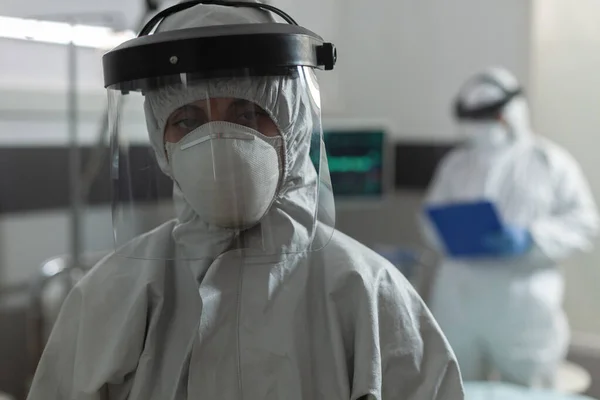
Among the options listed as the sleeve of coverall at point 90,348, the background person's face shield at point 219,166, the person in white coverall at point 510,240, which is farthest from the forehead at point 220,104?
the person in white coverall at point 510,240

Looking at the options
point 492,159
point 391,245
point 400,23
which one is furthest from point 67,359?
point 400,23

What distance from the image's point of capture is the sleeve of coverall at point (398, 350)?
794 mm

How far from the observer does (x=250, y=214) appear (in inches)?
32.5

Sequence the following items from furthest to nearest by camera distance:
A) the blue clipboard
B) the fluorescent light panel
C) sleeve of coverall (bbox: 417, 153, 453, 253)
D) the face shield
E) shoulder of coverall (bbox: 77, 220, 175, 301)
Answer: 1. sleeve of coverall (bbox: 417, 153, 453, 253)
2. the blue clipboard
3. the fluorescent light panel
4. shoulder of coverall (bbox: 77, 220, 175, 301)
5. the face shield

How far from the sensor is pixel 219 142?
791mm

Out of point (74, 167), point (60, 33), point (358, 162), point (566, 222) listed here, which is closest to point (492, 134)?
point (566, 222)

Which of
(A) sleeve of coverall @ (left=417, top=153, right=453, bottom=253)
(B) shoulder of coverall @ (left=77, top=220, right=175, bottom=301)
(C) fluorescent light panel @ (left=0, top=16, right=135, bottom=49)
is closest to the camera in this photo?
(B) shoulder of coverall @ (left=77, top=220, right=175, bottom=301)

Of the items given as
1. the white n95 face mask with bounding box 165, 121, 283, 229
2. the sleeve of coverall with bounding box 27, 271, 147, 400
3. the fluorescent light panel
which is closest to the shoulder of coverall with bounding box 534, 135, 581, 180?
the fluorescent light panel

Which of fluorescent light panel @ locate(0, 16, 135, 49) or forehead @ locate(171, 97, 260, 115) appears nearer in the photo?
forehead @ locate(171, 97, 260, 115)

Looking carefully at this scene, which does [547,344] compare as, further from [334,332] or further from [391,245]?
[334,332]

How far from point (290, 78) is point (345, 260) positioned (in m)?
0.24

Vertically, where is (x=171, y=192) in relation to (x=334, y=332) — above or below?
above

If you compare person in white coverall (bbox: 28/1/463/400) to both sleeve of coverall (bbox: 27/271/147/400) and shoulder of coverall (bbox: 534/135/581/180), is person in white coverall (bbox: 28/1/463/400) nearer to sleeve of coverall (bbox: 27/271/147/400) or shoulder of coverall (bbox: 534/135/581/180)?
sleeve of coverall (bbox: 27/271/147/400)

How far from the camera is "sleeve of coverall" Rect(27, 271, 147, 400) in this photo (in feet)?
2.71
